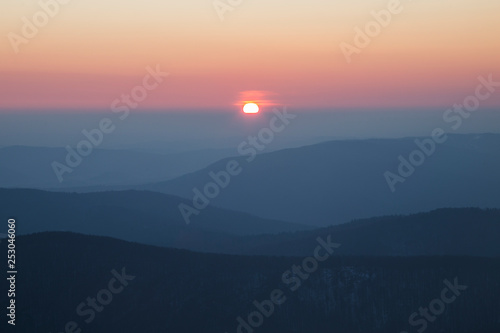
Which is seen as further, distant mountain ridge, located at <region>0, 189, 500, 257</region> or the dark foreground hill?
distant mountain ridge, located at <region>0, 189, 500, 257</region>

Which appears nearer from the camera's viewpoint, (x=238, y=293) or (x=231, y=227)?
(x=238, y=293)

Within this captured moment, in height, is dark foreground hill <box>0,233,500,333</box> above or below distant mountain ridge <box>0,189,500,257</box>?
below

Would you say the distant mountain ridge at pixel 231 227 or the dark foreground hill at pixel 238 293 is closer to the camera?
the dark foreground hill at pixel 238 293

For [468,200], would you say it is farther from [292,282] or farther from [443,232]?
[292,282]

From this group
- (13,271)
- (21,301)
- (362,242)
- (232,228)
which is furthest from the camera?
(232,228)

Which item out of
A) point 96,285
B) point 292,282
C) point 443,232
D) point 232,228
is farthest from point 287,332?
point 232,228

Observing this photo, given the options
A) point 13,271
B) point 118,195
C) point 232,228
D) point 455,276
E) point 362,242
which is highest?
point 118,195

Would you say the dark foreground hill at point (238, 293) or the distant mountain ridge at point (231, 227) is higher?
the distant mountain ridge at point (231, 227)

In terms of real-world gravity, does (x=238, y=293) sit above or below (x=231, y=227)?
below
